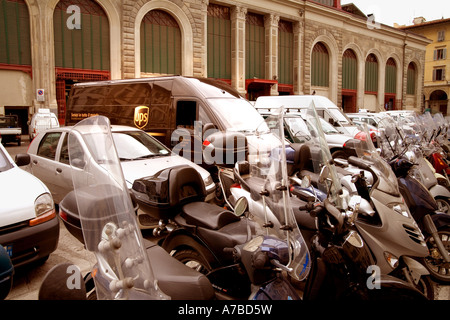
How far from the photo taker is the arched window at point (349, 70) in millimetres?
34688

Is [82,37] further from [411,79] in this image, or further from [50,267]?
[411,79]

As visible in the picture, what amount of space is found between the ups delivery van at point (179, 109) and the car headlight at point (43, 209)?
4089 millimetres

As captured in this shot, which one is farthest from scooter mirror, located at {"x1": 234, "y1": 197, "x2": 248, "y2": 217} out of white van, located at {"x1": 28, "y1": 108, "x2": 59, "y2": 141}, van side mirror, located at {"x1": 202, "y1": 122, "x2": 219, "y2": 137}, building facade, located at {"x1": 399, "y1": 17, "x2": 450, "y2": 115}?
building facade, located at {"x1": 399, "y1": 17, "x2": 450, "y2": 115}

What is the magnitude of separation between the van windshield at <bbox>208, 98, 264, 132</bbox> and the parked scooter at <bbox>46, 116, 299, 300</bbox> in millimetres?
5856

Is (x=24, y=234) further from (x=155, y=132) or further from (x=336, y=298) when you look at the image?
(x=155, y=132)

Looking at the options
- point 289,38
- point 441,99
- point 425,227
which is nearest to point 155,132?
point 425,227

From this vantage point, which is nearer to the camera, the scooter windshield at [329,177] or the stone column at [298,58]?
the scooter windshield at [329,177]

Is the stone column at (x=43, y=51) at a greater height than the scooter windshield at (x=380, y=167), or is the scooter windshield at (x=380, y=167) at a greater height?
the stone column at (x=43, y=51)

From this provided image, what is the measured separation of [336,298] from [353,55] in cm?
3710

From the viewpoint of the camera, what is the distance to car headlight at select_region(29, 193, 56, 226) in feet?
12.3

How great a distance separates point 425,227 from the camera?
3760 millimetres

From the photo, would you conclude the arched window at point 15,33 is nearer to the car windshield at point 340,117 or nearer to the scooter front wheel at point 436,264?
the car windshield at point 340,117

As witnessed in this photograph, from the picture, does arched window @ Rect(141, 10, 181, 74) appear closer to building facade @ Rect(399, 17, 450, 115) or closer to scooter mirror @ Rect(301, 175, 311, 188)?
scooter mirror @ Rect(301, 175, 311, 188)

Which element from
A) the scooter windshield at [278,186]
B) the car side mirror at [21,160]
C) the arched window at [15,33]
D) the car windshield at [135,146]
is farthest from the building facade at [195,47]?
the scooter windshield at [278,186]
